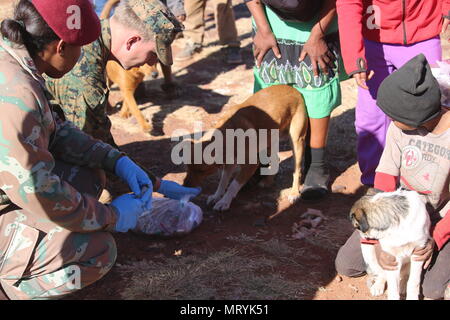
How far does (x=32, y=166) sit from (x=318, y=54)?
8.78 feet

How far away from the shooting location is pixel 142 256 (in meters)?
3.97

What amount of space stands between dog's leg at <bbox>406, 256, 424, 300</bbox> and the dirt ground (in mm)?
344

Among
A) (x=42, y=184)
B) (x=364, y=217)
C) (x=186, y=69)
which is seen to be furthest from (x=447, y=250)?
(x=186, y=69)

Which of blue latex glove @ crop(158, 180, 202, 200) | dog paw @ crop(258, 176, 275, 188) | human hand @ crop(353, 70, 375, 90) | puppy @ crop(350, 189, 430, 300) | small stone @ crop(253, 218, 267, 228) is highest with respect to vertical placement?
human hand @ crop(353, 70, 375, 90)

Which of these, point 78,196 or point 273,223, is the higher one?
point 78,196

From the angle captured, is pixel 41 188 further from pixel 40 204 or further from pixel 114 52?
pixel 114 52

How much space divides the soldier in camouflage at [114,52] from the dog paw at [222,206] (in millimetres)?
1284

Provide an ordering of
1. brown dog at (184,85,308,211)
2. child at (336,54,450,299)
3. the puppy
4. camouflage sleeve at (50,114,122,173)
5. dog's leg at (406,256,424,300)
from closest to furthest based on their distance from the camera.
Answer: the puppy
child at (336,54,450,299)
dog's leg at (406,256,424,300)
camouflage sleeve at (50,114,122,173)
brown dog at (184,85,308,211)

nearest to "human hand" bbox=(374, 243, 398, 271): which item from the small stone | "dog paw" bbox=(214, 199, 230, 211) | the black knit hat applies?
the black knit hat

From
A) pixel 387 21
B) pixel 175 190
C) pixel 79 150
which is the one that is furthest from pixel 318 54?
pixel 79 150

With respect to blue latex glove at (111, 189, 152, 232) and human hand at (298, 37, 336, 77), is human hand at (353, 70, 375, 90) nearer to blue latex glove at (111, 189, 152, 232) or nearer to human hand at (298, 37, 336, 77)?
human hand at (298, 37, 336, 77)

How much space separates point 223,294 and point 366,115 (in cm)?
196

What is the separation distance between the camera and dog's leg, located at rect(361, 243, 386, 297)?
3.31m

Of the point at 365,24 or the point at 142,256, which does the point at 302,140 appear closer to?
the point at 365,24
